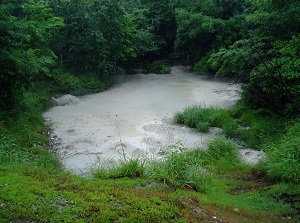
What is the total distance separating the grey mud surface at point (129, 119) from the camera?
30.0 ft

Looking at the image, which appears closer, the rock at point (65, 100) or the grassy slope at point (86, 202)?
the grassy slope at point (86, 202)

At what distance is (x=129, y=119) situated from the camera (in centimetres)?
1190

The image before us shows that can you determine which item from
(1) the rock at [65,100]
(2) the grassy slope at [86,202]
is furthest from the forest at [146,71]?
(1) the rock at [65,100]

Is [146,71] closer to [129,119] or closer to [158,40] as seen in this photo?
[158,40]

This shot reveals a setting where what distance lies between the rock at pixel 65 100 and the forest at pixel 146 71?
34cm

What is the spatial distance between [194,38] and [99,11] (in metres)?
5.86

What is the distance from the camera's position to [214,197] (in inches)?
219

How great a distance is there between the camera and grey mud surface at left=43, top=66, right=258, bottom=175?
360 inches

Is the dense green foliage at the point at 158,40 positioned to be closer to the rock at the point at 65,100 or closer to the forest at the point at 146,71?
the forest at the point at 146,71

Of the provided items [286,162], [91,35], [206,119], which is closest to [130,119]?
[206,119]

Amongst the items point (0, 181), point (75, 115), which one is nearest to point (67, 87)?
point (75, 115)

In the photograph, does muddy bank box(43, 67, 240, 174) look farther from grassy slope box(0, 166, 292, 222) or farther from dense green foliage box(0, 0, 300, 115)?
grassy slope box(0, 166, 292, 222)

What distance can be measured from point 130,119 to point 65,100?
3306 mm

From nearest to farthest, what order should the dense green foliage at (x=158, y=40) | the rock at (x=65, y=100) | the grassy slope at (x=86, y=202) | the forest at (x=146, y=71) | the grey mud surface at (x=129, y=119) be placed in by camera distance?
the grassy slope at (x=86, y=202)
the forest at (x=146, y=71)
the grey mud surface at (x=129, y=119)
the dense green foliage at (x=158, y=40)
the rock at (x=65, y=100)
